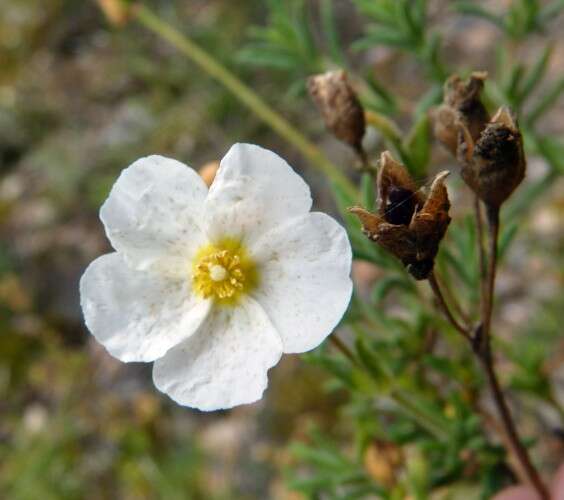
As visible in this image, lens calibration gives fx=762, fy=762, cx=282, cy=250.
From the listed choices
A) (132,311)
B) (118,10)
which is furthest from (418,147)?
(118,10)

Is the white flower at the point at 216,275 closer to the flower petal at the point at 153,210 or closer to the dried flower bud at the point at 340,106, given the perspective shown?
the flower petal at the point at 153,210

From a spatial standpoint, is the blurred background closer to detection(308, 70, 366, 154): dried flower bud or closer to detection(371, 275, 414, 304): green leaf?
detection(371, 275, 414, 304): green leaf

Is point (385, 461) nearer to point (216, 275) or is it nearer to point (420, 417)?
point (420, 417)

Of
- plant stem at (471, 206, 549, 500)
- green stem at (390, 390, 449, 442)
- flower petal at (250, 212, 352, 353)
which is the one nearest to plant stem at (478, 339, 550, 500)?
plant stem at (471, 206, 549, 500)

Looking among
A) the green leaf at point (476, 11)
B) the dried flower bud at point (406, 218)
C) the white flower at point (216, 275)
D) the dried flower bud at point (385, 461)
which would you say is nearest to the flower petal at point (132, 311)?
the white flower at point (216, 275)

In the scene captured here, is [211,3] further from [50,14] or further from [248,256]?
[248,256]

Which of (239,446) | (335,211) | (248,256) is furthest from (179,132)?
(248,256)
